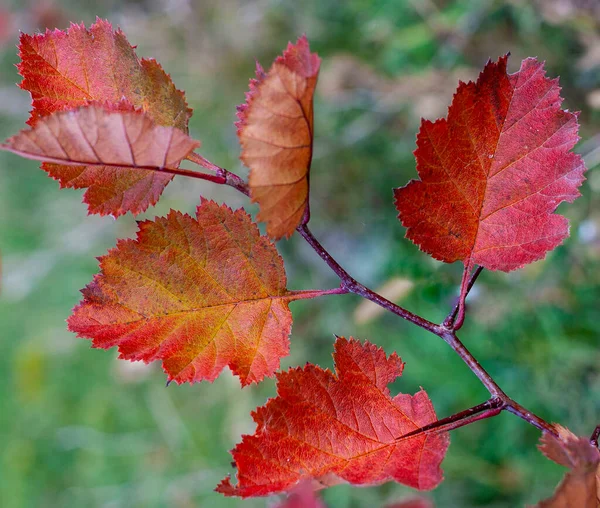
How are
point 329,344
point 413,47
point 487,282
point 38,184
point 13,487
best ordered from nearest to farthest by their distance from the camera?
point 487,282, point 413,47, point 329,344, point 13,487, point 38,184

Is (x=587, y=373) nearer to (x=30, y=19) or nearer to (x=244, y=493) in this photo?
(x=244, y=493)

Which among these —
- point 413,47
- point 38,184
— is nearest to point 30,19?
point 38,184

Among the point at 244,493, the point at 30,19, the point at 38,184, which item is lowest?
the point at 244,493

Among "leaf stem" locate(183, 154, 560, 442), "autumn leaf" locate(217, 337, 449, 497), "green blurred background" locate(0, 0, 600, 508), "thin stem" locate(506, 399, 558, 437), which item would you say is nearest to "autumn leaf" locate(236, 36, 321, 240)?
"leaf stem" locate(183, 154, 560, 442)

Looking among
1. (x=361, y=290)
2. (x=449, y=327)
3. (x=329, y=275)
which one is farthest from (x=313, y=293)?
(x=329, y=275)

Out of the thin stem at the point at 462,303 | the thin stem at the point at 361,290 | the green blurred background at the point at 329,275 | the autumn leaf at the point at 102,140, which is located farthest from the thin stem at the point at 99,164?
the green blurred background at the point at 329,275

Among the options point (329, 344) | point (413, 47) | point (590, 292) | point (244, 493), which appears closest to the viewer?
point (244, 493)

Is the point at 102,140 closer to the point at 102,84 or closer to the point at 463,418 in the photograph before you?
the point at 102,84

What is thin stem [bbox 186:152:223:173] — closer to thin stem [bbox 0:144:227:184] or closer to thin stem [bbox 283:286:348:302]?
thin stem [bbox 0:144:227:184]
